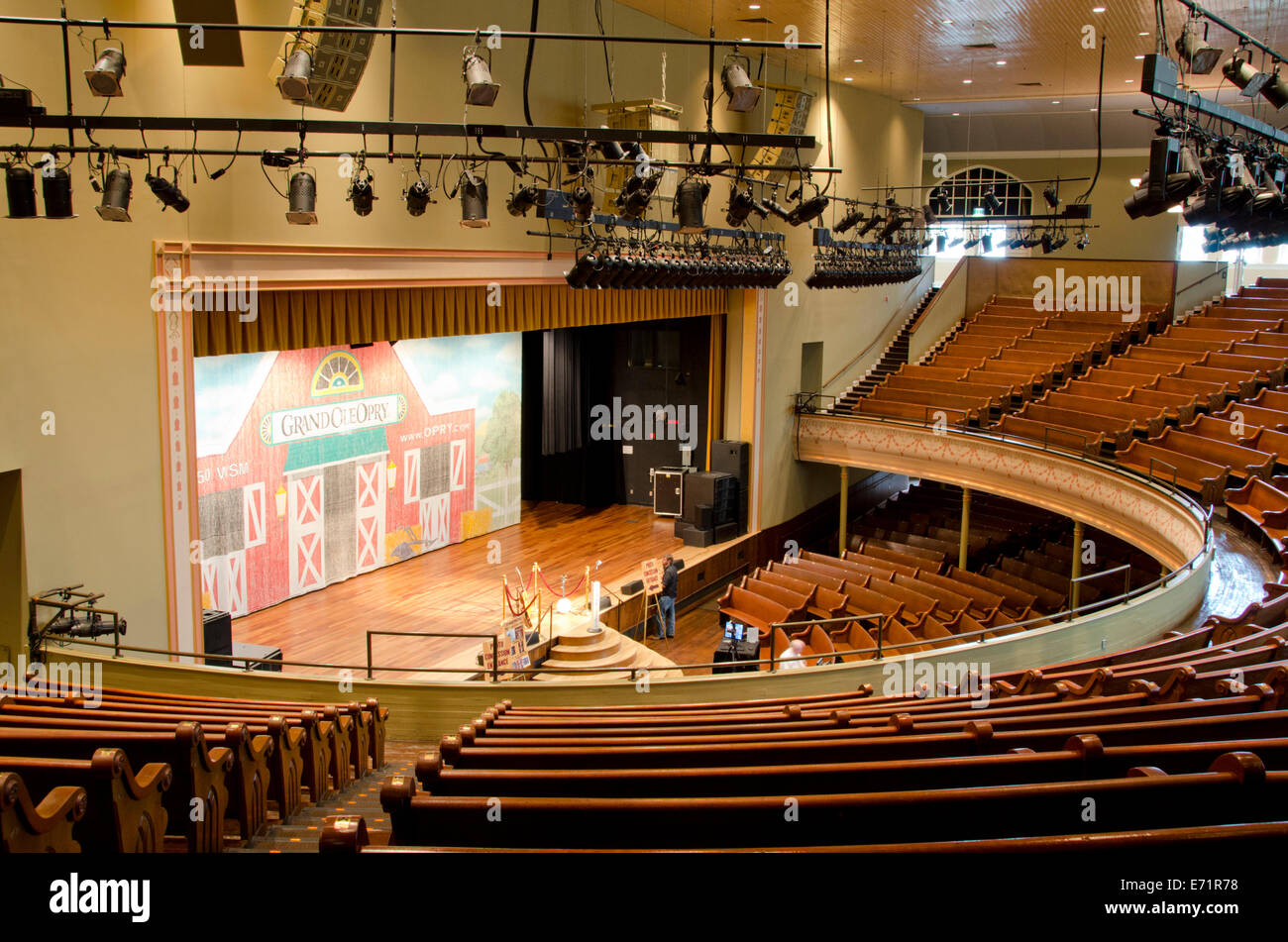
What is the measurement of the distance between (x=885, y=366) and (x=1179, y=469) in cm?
954

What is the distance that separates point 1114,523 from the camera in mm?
11844

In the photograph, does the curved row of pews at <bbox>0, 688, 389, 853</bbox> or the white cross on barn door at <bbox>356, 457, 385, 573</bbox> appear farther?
the white cross on barn door at <bbox>356, 457, 385, 573</bbox>

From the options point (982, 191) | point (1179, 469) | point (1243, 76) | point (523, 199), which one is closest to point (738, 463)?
point (1179, 469)

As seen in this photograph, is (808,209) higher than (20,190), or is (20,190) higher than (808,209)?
(808,209)

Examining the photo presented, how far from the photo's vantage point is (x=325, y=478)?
13.0 metres

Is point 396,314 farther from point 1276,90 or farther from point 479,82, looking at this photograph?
point 1276,90

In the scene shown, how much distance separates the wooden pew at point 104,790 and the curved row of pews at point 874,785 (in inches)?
26.5

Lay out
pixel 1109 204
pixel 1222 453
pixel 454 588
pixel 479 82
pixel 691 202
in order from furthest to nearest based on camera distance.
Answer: pixel 1109 204, pixel 454 588, pixel 1222 453, pixel 691 202, pixel 479 82

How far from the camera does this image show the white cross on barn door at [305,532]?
12.6 metres

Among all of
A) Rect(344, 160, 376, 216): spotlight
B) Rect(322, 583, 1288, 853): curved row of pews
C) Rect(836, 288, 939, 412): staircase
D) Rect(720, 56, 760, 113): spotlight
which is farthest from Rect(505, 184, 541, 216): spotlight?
Rect(836, 288, 939, 412): staircase

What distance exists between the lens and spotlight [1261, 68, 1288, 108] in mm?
7363

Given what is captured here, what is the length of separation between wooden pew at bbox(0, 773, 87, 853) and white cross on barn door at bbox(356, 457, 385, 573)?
36.3 feet

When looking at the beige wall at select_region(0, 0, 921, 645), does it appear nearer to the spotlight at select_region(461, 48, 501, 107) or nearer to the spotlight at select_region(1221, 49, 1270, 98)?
the spotlight at select_region(461, 48, 501, 107)

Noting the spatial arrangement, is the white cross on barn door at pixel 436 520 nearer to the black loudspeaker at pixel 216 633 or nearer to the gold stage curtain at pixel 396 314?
the gold stage curtain at pixel 396 314
